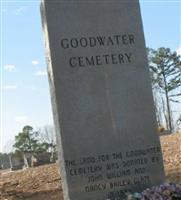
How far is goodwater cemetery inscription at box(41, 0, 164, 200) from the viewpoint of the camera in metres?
6.53

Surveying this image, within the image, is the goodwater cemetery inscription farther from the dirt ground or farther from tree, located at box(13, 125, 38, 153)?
tree, located at box(13, 125, 38, 153)

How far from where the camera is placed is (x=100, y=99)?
669 centimetres

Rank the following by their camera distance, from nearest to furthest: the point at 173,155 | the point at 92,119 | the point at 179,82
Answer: the point at 92,119, the point at 173,155, the point at 179,82

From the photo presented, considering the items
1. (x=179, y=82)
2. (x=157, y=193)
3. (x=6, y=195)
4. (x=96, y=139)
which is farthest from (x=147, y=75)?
(x=179, y=82)

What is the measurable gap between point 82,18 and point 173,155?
24.7 ft

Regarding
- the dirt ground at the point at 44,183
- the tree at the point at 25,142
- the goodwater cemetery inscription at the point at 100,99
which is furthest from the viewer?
the tree at the point at 25,142

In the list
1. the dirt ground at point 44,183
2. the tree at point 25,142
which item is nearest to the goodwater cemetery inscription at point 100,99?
the dirt ground at point 44,183

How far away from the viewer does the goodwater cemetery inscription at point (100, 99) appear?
653 centimetres

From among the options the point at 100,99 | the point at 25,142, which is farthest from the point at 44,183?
the point at 25,142

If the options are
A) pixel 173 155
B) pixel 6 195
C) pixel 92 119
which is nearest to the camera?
pixel 92 119

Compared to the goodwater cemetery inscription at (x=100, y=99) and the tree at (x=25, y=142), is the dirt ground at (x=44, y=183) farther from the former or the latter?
the tree at (x=25, y=142)

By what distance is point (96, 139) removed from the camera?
261 inches

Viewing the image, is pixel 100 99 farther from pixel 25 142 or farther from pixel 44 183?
pixel 25 142

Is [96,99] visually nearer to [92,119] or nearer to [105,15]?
[92,119]
